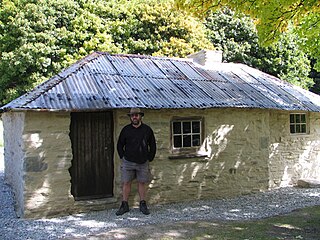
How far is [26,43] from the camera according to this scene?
17.6 m

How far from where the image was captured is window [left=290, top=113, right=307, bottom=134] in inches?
404

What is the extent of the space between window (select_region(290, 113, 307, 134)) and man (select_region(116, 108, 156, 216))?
520 cm

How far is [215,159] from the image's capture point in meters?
8.39

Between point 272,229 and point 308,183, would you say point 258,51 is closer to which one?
point 308,183

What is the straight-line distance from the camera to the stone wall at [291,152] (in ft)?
32.0

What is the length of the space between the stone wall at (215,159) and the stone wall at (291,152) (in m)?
0.61

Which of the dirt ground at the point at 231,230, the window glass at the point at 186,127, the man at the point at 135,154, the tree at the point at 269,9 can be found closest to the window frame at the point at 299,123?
the tree at the point at 269,9

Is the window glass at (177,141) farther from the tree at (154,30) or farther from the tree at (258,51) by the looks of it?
the tree at (258,51)

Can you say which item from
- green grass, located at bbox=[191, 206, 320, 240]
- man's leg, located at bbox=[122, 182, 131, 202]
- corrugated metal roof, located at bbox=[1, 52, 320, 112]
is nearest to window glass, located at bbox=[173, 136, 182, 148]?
corrugated metal roof, located at bbox=[1, 52, 320, 112]

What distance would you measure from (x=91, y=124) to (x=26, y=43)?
12189mm

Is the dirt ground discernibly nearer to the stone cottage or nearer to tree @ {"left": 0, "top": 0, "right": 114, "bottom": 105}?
the stone cottage

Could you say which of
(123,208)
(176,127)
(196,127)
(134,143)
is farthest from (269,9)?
(123,208)

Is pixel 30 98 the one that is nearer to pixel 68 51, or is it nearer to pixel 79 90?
pixel 79 90

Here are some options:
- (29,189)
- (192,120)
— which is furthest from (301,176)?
(29,189)
